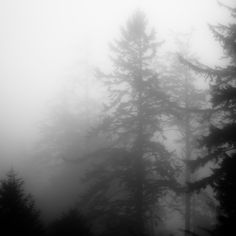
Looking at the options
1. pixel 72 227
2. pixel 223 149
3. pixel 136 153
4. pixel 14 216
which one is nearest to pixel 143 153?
pixel 136 153

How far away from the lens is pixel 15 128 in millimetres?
61656

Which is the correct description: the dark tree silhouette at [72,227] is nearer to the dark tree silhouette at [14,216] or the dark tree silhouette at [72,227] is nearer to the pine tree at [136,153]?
the pine tree at [136,153]

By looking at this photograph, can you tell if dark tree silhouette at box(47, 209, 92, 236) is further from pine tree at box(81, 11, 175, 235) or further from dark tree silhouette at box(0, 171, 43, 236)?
dark tree silhouette at box(0, 171, 43, 236)

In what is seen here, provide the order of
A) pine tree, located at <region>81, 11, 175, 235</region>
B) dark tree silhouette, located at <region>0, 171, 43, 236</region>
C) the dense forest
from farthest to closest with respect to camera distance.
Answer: pine tree, located at <region>81, 11, 175, 235</region> → dark tree silhouette, located at <region>0, 171, 43, 236</region> → the dense forest

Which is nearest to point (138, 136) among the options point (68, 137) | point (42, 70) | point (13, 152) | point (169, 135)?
point (68, 137)

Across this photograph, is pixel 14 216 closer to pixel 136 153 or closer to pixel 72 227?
pixel 72 227

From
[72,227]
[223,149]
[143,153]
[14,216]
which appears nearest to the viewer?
[223,149]

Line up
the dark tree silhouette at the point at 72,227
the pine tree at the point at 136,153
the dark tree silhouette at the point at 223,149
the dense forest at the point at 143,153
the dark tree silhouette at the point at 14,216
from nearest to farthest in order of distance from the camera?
the dark tree silhouette at the point at 223,149, the dense forest at the point at 143,153, the dark tree silhouette at the point at 14,216, the dark tree silhouette at the point at 72,227, the pine tree at the point at 136,153

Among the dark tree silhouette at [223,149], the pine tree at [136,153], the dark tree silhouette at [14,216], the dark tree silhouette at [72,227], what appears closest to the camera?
the dark tree silhouette at [223,149]

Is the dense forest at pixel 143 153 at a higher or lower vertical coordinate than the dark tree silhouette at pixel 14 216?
higher

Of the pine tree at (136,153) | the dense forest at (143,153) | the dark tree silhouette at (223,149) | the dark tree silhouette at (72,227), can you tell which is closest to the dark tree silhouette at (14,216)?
the dense forest at (143,153)

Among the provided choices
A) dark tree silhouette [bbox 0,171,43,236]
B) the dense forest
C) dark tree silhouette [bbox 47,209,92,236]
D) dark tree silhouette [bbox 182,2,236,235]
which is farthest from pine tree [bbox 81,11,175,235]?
dark tree silhouette [bbox 182,2,236,235]

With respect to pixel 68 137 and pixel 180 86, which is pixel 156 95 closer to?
pixel 180 86

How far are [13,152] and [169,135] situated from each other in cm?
2508
